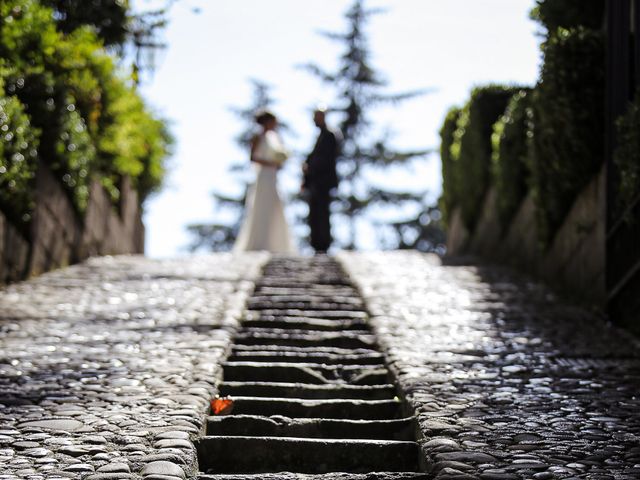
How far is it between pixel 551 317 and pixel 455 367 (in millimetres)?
2195

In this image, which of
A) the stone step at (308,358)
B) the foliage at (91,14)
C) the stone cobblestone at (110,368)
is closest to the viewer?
the stone cobblestone at (110,368)

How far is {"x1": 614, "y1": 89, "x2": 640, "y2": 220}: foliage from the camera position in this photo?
264 inches

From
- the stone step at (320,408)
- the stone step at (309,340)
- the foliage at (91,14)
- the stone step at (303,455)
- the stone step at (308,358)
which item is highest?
the foliage at (91,14)

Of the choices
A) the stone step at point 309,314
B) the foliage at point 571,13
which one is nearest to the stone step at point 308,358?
the stone step at point 309,314

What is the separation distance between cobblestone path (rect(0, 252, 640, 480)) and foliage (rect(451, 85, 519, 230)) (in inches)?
91.9

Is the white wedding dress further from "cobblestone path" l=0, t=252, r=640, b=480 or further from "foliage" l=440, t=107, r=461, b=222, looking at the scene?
"cobblestone path" l=0, t=252, r=640, b=480

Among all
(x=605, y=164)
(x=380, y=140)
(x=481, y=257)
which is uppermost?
(x=380, y=140)

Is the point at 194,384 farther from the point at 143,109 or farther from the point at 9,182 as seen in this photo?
the point at 143,109

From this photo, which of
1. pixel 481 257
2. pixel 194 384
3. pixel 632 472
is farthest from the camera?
pixel 481 257

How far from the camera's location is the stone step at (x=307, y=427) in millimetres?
4688

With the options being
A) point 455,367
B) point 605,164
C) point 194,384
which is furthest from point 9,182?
point 605,164

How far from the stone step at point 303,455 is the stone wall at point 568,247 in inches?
154

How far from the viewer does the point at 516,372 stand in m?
5.66

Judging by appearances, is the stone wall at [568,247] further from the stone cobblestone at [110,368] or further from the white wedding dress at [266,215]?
the white wedding dress at [266,215]
